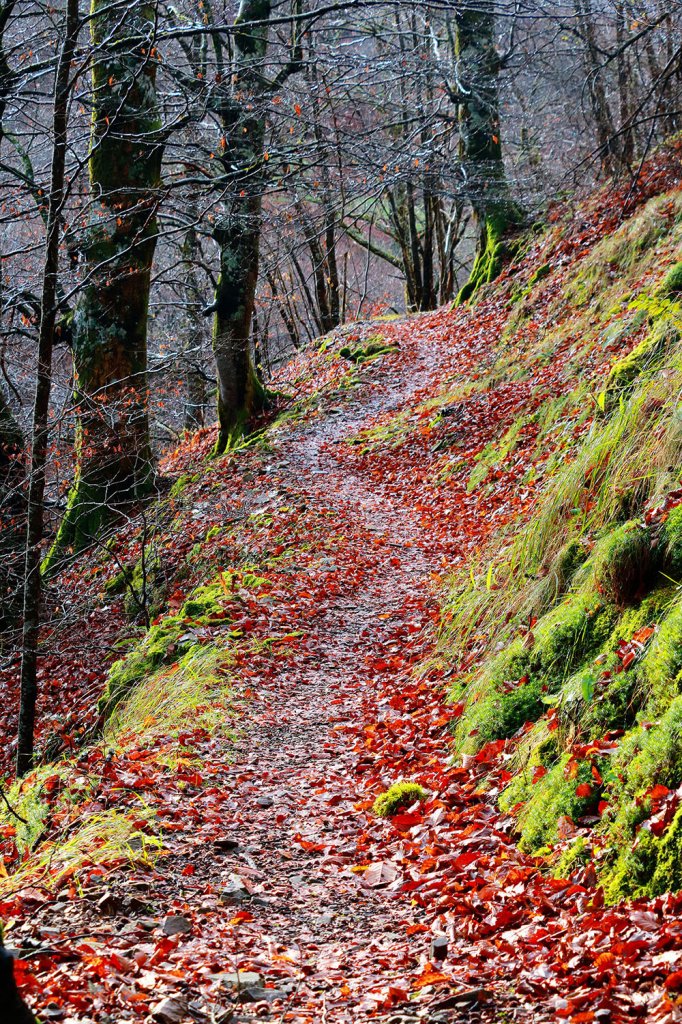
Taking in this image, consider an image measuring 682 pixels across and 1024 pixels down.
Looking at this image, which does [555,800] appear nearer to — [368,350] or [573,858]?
[573,858]

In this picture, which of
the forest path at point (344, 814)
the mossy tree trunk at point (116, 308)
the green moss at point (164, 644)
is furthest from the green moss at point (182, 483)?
the green moss at point (164, 644)

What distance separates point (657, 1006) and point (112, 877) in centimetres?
232

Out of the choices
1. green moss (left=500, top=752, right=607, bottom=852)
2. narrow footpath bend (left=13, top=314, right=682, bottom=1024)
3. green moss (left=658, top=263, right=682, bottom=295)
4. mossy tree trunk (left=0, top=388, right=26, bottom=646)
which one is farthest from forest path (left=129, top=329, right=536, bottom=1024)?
green moss (left=658, top=263, right=682, bottom=295)

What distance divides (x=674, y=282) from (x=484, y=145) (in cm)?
967

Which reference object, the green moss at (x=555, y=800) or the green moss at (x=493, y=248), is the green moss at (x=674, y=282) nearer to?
the green moss at (x=555, y=800)

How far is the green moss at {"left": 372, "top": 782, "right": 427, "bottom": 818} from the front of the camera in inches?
172

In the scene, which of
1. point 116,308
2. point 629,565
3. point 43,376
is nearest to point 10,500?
point 116,308

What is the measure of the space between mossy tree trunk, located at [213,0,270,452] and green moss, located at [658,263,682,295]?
5799mm

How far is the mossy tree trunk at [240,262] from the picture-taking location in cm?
1180

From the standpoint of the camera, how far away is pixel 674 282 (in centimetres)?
724

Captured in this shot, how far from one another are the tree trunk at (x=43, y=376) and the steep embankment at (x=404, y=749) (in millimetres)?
665

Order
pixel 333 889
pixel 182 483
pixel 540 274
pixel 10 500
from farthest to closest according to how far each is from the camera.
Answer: pixel 540 274
pixel 182 483
pixel 10 500
pixel 333 889

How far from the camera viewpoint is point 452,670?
580 cm

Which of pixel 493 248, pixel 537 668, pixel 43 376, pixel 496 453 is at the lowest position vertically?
pixel 537 668
